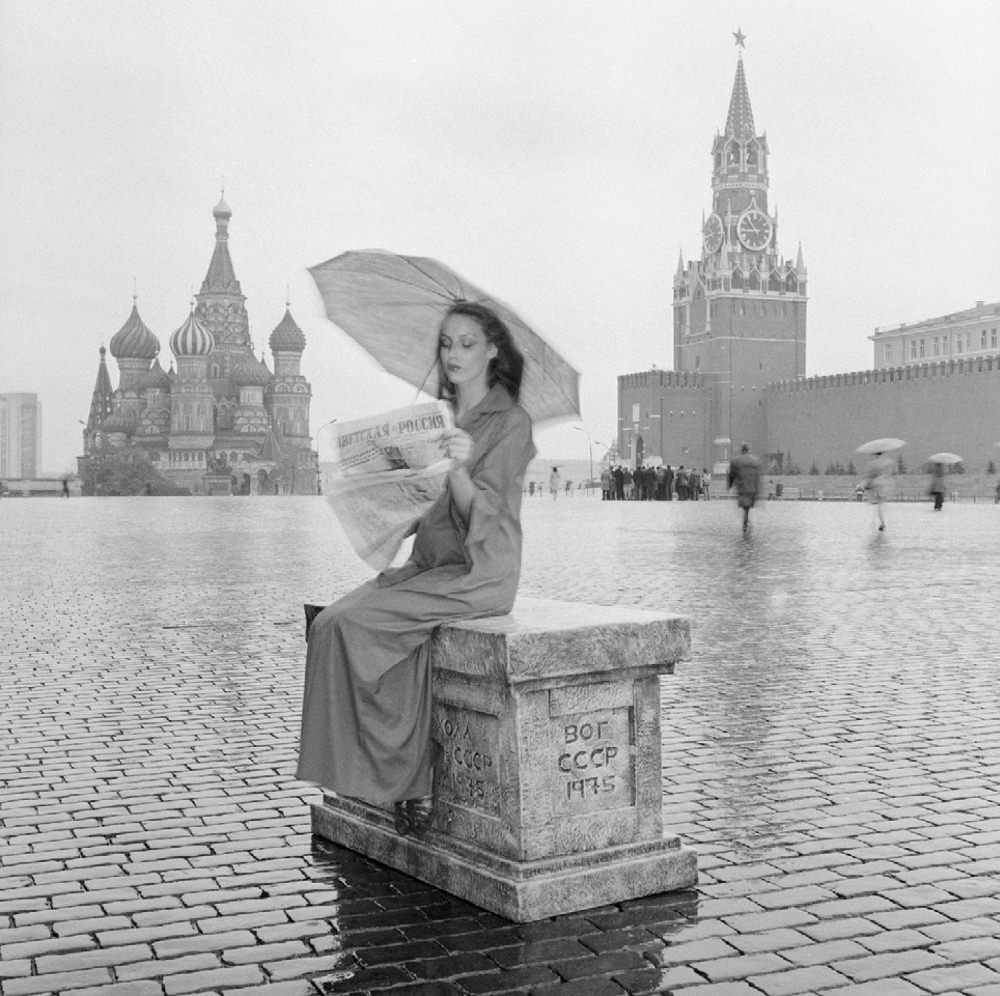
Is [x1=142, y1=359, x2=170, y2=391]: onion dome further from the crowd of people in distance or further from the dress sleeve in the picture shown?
the dress sleeve

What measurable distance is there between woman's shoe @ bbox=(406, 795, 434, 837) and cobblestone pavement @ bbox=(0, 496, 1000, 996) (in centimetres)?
11

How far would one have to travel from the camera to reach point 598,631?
9.34ft

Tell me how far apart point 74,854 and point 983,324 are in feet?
258

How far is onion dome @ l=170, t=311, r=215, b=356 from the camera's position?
78312 mm

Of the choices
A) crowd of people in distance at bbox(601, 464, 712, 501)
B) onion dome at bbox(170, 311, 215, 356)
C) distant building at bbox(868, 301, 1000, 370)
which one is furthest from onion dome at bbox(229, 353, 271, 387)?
crowd of people in distance at bbox(601, 464, 712, 501)

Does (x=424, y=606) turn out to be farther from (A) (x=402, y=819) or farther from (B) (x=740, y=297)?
(B) (x=740, y=297)

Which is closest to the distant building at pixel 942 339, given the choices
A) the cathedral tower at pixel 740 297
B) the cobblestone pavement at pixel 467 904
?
the cathedral tower at pixel 740 297

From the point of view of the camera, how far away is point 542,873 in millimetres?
2809

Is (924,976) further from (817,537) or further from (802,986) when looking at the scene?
(817,537)

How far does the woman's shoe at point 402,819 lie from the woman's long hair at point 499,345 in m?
0.90

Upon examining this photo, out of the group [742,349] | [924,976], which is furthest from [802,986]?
[742,349]

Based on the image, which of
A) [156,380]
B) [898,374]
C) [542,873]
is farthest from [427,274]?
[156,380]

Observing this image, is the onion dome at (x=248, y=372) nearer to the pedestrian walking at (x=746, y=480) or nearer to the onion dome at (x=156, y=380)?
the onion dome at (x=156, y=380)

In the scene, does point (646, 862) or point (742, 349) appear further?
point (742, 349)
